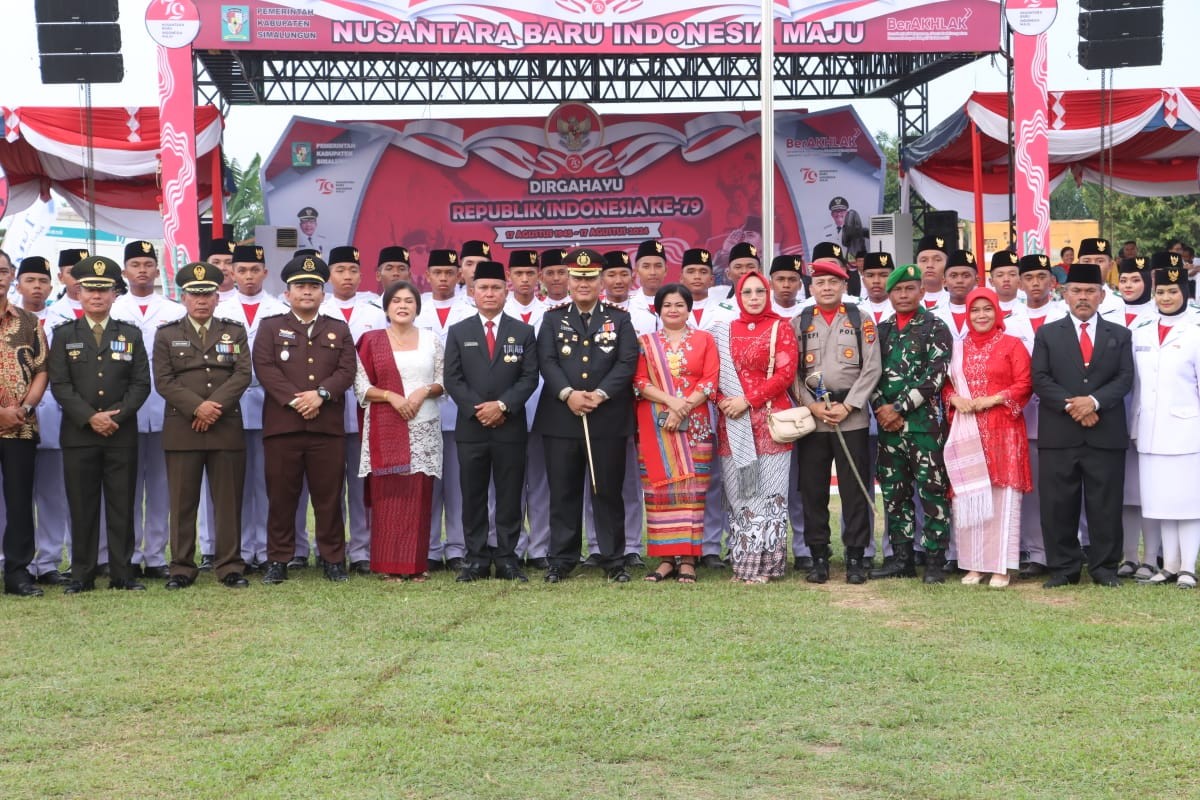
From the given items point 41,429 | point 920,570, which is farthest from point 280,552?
point 920,570

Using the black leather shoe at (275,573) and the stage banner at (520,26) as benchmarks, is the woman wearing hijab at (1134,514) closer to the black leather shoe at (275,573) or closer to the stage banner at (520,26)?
the black leather shoe at (275,573)

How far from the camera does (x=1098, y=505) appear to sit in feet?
21.9

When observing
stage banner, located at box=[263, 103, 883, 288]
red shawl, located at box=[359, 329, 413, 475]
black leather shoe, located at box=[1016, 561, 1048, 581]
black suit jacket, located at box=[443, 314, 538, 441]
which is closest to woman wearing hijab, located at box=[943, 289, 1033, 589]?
black leather shoe, located at box=[1016, 561, 1048, 581]

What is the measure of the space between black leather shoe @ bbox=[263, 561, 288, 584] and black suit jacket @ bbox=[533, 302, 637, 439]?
1.54m

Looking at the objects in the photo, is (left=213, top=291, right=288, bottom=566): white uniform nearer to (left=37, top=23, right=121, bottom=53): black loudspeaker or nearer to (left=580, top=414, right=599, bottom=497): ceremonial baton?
(left=580, top=414, right=599, bottom=497): ceremonial baton

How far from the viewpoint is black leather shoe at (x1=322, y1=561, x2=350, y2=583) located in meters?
7.06

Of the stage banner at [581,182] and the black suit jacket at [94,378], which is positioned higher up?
the stage banner at [581,182]

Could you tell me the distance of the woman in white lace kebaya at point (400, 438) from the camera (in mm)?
7004

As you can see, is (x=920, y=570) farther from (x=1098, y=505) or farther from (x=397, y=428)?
(x=397, y=428)

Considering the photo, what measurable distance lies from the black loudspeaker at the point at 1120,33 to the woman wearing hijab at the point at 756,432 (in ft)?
19.3

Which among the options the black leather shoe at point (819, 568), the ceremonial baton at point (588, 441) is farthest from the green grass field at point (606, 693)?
the ceremonial baton at point (588, 441)

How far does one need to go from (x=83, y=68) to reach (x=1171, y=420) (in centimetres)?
806

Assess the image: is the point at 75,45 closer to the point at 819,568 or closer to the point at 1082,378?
the point at 819,568

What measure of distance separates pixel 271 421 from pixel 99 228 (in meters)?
12.0
